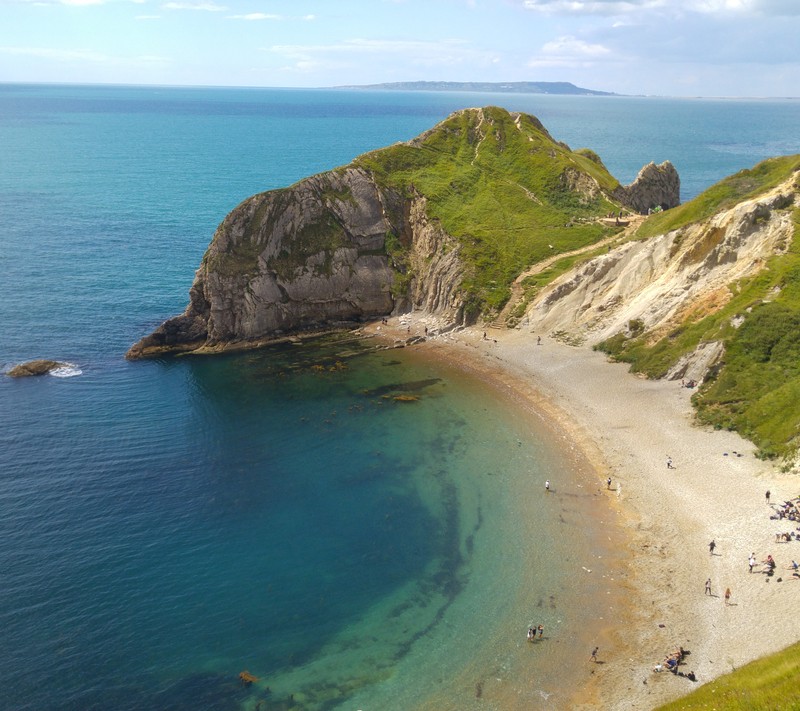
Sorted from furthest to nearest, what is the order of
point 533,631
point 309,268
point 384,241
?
1. point 384,241
2. point 309,268
3. point 533,631

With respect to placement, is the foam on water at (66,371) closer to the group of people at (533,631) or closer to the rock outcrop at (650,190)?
the group of people at (533,631)

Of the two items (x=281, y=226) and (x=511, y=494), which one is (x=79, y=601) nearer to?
(x=511, y=494)

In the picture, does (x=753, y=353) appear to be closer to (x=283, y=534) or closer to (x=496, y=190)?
(x=283, y=534)

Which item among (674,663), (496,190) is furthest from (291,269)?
(674,663)

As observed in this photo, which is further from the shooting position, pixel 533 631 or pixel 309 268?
pixel 309 268

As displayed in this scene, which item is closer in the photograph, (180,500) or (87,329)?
(180,500)

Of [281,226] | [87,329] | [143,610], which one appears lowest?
[143,610]

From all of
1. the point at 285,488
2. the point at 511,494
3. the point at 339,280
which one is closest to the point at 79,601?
the point at 285,488
